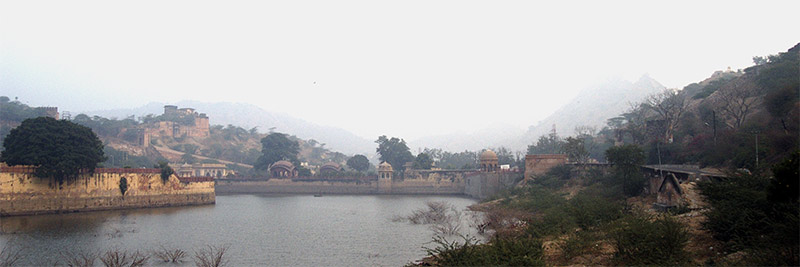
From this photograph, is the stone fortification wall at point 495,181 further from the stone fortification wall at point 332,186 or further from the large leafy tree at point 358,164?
the large leafy tree at point 358,164

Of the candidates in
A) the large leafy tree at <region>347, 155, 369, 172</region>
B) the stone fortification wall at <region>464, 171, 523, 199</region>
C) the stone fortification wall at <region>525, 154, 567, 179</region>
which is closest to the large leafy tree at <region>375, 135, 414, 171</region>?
the large leafy tree at <region>347, 155, 369, 172</region>

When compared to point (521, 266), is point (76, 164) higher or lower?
higher

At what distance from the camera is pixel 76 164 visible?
103 ft

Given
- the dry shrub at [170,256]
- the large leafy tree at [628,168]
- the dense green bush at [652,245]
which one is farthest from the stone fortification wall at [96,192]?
the dense green bush at [652,245]

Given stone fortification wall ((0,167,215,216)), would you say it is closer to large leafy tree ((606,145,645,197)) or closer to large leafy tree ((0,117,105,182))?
large leafy tree ((0,117,105,182))

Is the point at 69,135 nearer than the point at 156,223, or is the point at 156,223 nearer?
the point at 156,223

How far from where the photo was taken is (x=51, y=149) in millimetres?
31031

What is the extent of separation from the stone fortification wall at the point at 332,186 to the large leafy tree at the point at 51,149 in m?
34.6

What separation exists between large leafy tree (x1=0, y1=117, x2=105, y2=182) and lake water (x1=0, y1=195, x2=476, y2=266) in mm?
2607

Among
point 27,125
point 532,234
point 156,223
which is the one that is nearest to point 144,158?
point 27,125

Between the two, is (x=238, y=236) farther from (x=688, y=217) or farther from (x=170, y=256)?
(x=688, y=217)

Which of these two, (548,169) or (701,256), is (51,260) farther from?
(548,169)

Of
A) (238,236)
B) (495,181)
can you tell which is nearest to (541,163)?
(495,181)

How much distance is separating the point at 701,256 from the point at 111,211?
33.1m
